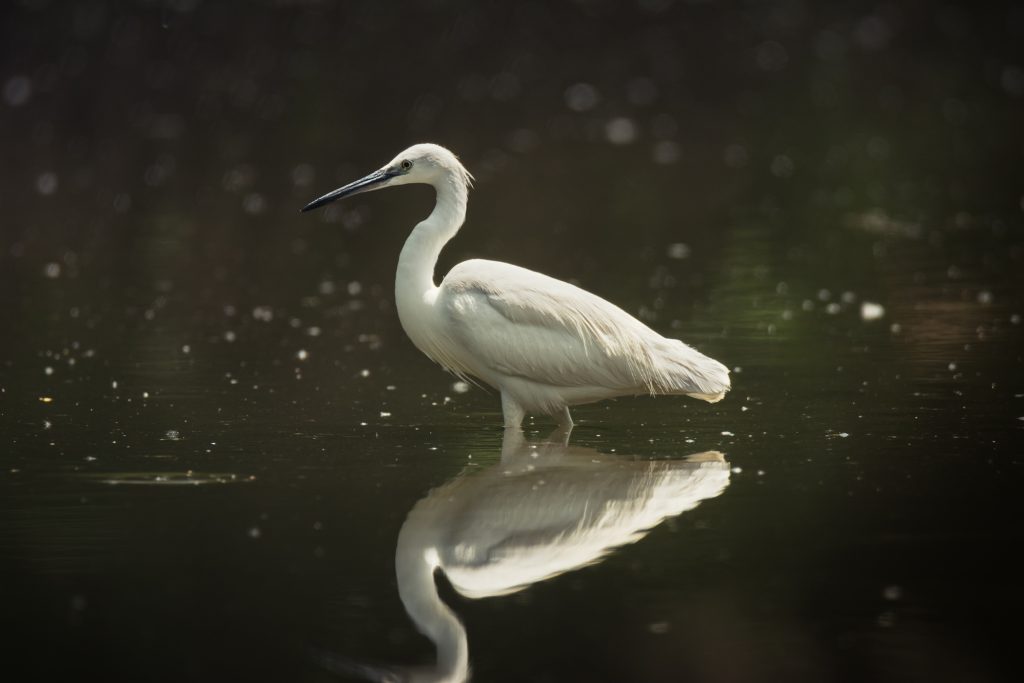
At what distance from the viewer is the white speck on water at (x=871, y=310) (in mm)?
11680

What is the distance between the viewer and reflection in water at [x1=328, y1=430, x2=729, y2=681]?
5.88 meters

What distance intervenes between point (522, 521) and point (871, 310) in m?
5.71

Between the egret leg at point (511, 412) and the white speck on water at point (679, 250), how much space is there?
6.04 metres

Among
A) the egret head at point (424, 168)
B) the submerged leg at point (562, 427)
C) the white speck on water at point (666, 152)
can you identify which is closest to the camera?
the submerged leg at point (562, 427)

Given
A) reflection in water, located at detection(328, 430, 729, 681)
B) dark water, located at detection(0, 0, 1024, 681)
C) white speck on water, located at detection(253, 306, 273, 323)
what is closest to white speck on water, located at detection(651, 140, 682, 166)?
dark water, located at detection(0, 0, 1024, 681)

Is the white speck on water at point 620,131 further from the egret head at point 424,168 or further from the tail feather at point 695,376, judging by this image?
the tail feather at point 695,376

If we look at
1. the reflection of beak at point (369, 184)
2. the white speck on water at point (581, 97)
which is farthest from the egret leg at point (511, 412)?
the white speck on water at point (581, 97)

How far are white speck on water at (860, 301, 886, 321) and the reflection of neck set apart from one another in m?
5.66

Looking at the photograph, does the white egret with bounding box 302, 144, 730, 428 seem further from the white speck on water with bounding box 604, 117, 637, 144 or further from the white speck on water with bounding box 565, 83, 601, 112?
the white speck on water with bounding box 565, 83, 601, 112

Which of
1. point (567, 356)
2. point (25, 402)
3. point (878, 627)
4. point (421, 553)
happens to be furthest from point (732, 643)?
point (25, 402)

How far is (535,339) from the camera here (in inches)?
340

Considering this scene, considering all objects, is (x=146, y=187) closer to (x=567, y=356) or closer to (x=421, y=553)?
(x=567, y=356)

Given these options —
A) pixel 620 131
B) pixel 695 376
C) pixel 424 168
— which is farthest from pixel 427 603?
pixel 620 131

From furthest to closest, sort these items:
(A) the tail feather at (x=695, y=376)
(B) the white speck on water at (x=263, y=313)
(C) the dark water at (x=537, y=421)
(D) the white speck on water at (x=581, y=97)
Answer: (D) the white speck on water at (x=581, y=97), (B) the white speck on water at (x=263, y=313), (A) the tail feather at (x=695, y=376), (C) the dark water at (x=537, y=421)
